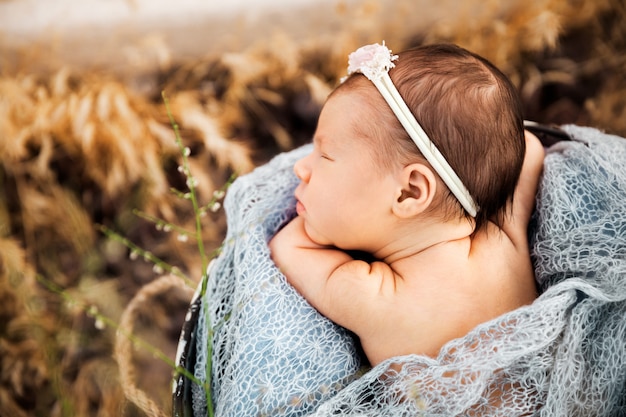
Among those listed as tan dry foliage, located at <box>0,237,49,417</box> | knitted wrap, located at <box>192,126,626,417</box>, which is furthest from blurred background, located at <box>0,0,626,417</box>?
knitted wrap, located at <box>192,126,626,417</box>

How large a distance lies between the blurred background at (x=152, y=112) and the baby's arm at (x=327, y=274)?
26.1 inches

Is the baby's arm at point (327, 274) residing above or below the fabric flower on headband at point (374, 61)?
below

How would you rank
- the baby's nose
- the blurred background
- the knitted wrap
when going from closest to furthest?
the knitted wrap
the baby's nose
the blurred background

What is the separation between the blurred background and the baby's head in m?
0.79

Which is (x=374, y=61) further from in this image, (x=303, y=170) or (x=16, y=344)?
(x=16, y=344)

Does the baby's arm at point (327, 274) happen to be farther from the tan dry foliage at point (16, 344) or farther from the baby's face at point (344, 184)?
the tan dry foliage at point (16, 344)

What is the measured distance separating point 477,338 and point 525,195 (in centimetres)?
35

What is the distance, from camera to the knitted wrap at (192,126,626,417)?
91 cm

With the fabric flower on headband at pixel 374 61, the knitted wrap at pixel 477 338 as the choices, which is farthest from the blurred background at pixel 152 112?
the fabric flower on headband at pixel 374 61

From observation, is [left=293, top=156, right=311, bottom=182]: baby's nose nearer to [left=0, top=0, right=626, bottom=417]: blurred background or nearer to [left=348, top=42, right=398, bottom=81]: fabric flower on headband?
[left=348, top=42, right=398, bottom=81]: fabric flower on headband

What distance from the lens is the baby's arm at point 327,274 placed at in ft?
3.28

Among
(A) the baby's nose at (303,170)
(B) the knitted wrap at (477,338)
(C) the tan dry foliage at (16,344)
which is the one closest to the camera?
(B) the knitted wrap at (477,338)

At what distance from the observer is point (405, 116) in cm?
96

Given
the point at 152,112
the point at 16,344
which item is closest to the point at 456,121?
the point at 152,112
